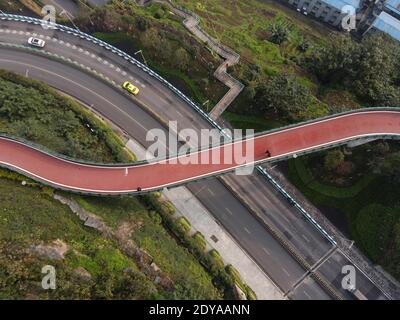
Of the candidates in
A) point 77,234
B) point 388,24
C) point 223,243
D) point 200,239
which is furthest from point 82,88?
point 388,24

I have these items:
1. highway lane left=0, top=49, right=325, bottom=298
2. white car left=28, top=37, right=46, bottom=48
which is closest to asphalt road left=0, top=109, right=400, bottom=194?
highway lane left=0, top=49, right=325, bottom=298

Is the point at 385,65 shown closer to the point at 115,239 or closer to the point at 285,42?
the point at 285,42

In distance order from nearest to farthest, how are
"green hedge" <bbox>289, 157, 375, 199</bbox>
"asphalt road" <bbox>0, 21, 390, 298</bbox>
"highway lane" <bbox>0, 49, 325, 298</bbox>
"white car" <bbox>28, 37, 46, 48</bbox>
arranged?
"asphalt road" <bbox>0, 21, 390, 298</bbox> < "green hedge" <bbox>289, 157, 375, 199</bbox> < "highway lane" <bbox>0, 49, 325, 298</bbox> < "white car" <bbox>28, 37, 46, 48</bbox>

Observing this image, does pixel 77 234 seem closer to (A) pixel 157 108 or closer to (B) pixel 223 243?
(B) pixel 223 243

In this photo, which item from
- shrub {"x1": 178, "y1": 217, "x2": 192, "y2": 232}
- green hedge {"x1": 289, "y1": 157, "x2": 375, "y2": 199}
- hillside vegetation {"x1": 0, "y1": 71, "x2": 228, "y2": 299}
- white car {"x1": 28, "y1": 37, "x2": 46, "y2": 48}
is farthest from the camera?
white car {"x1": 28, "y1": 37, "x2": 46, "y2": 48}

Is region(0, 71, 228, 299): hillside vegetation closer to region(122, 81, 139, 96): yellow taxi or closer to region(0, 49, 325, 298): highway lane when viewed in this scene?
region(0, 49, 325, 298): highway lane

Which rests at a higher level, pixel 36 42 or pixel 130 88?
pixel 130 88

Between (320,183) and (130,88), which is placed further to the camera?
(130,88)
